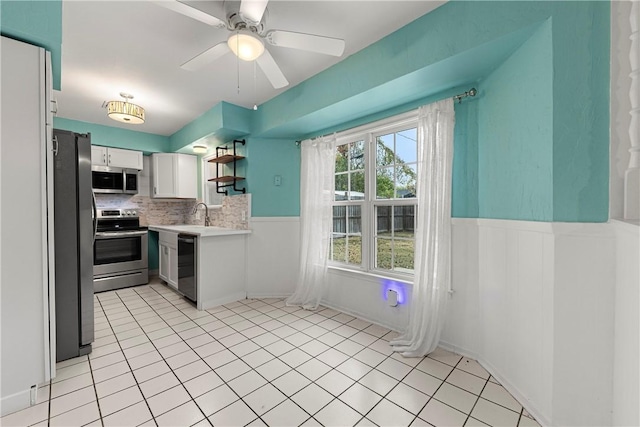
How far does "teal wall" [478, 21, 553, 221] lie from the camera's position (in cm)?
143

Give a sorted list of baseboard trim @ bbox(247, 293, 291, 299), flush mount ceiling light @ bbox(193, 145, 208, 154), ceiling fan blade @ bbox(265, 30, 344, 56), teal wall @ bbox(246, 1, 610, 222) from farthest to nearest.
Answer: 1. flush mount ceiling light @ bbox(193, 145, 208, 154)
2. baseboard trim @ bbox(247, 293, 291, 299)
3. ceiling fan blade @ bbox(265, 30, 344, 56)
4. teal wall @ bbox(246, 1, 610, 222)

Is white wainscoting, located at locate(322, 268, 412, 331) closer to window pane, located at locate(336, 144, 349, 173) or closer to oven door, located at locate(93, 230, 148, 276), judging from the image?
window pane, located at locate(336, 144, 349, 173)

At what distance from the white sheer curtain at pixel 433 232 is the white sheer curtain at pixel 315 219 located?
1155 millimetres

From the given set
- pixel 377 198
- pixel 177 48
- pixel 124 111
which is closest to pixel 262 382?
pixel 377 198

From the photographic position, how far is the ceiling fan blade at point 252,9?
1355mm

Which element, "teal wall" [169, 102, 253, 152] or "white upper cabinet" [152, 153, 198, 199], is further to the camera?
"white upper cabinet" [152, 153, 198, 199]

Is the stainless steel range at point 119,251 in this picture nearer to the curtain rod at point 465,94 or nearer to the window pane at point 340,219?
the window pane at point 340,219

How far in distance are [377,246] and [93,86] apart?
356 cm

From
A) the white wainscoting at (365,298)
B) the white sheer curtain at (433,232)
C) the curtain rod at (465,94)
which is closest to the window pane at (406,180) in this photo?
the white sheer curtain at (433,232)

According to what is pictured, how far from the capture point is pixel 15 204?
59.3 inches

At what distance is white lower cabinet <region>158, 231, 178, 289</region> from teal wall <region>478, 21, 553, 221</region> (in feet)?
12.2

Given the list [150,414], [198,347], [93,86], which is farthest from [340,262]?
[93,86]

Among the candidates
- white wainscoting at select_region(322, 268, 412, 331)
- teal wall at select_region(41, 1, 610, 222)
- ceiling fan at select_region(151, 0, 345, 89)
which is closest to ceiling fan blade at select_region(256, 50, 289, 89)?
ceiling fan at select_region(151, 0, 345, 89)

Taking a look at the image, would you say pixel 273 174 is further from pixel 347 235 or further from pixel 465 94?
pixel 465 94
